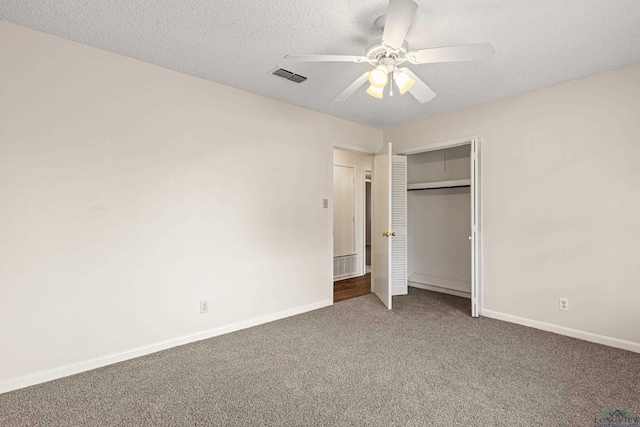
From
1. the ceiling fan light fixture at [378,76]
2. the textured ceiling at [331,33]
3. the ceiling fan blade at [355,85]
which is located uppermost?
the textured ceiling at [331,33]

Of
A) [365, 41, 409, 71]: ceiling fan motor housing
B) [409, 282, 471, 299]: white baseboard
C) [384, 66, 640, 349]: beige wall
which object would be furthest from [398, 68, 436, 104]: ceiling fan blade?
[409, 282, 471, 299]: white baseboard

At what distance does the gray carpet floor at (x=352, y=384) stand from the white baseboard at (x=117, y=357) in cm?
7

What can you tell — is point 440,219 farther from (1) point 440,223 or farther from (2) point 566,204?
(2) point 566,204

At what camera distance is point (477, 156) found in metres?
3.83

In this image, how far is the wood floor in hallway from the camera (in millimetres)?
4679

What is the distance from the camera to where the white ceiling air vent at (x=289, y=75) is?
9.62 ft

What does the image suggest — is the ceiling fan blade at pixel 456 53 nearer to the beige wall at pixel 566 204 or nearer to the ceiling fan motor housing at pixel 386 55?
the ceiling fan motor housing at pixel 386 55

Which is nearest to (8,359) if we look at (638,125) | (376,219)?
(376,219)

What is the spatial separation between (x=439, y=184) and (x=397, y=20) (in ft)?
10.8

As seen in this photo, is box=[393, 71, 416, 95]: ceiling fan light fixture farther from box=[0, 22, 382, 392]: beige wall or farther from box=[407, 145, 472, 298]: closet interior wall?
box=[407, 145, 472, 298]: closet interior wall

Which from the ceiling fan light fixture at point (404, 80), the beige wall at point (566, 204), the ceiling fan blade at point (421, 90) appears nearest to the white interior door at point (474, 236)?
the beige wall at point (566, 204)

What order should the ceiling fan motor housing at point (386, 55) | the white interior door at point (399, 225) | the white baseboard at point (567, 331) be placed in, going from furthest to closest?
1. the white interior door at point (399, 225)
2. the white baseboard at point (567, 331)
3. the ceiling fan motor housing at point (386, 55)

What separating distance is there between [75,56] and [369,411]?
3.32 metres

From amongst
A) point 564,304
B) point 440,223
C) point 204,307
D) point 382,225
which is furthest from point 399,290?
point 204,307
